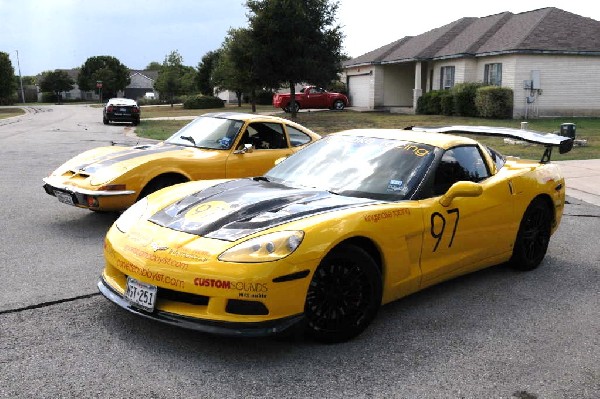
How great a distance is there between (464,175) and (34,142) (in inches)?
664

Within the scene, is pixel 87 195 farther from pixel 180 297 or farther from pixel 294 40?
pixel 294 40

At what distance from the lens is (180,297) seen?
3557 mm

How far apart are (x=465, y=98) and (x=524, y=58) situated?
3.20 m

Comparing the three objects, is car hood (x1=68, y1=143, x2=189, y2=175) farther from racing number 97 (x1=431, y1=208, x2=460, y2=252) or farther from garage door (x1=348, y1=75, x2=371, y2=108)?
garage door (x1=348, y1=75, x2=371, y2=108)

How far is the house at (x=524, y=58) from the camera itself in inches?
1099

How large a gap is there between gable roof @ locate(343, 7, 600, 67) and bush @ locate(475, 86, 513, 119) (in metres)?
2.16

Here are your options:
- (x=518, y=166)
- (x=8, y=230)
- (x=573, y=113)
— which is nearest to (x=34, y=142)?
(x=8, y=230)

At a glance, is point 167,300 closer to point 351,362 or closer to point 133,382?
point 133,382

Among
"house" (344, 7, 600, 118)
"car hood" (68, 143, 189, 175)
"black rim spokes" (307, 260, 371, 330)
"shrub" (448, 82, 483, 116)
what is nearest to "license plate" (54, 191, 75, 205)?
"car hood" (68, 143, 189, 175)

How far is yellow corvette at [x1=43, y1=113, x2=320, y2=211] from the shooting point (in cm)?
665

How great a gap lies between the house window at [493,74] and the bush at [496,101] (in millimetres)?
2248

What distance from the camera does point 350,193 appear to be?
440cm

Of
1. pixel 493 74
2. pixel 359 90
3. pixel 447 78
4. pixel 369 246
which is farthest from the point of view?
pixel 359 90

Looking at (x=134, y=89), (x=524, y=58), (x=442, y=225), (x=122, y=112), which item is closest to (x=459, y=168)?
(x=442, y=225)
